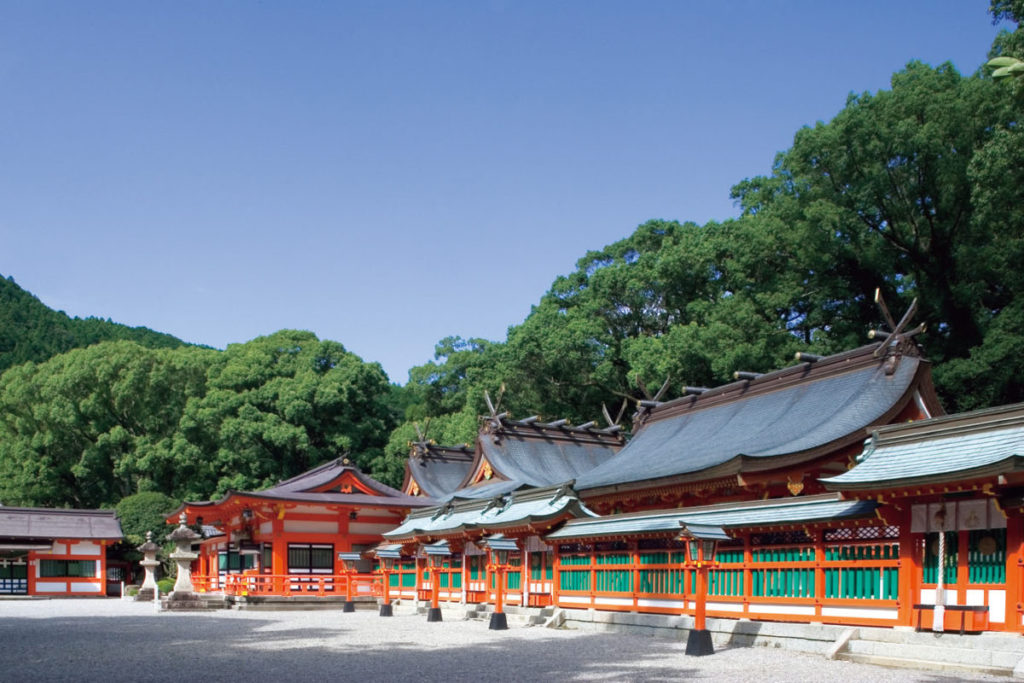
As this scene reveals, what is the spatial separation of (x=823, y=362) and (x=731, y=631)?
→ 858 centimetres

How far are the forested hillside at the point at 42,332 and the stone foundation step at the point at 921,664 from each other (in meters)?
60.7

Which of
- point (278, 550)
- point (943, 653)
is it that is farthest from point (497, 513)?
point (943, 653)

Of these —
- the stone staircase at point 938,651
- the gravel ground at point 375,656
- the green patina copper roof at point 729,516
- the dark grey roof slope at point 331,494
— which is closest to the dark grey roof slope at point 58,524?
the dark grey roof slope at point 331,494

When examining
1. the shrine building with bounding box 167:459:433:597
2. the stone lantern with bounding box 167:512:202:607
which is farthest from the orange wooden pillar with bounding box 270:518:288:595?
the stone lantern with bounding box 167:512:202:607

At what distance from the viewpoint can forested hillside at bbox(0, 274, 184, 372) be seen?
65750 mm

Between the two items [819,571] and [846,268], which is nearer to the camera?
[819,571]

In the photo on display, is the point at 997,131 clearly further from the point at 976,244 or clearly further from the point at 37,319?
the point at 37,319

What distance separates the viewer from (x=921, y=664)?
12.2 m

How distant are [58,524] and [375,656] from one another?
3594cm

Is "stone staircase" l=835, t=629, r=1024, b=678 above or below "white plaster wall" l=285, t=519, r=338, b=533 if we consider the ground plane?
above

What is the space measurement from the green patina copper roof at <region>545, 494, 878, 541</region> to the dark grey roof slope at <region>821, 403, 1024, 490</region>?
87cm

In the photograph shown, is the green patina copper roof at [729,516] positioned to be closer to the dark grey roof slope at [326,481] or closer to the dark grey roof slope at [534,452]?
the dark grey roof slope at [534,452]

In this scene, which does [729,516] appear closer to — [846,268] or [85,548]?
[846,268]

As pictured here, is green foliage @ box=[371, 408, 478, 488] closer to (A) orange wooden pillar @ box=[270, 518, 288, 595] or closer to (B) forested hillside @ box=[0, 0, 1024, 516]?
(B) forested hillside @ box=[0, 0, 1024, 516]
